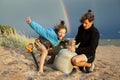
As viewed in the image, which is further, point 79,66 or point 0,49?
point 0,49

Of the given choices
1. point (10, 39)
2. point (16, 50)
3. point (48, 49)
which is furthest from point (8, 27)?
point (48, 49)

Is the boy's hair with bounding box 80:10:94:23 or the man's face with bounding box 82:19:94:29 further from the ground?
the boy's hair with bounding box 80:10:94:23

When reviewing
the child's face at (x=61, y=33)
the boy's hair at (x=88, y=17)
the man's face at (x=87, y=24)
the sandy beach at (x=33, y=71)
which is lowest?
the sandy beach at (x=33, y=71)

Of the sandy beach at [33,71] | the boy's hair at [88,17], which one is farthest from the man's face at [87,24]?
the sandy beach at [33,71]

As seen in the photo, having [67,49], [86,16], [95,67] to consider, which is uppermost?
[86,16]

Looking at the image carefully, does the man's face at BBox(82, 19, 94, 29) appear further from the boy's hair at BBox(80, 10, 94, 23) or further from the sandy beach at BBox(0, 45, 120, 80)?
the sandy beach at BBox(0, 45, 120, 80)

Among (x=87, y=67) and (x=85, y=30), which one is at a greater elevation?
(x=85, y=30)

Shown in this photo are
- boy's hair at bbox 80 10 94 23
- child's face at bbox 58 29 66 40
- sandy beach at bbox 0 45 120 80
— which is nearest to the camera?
sandy beach at bbox 0 45 120 80

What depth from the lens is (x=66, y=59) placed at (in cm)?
866

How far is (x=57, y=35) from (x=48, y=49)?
1.54 ft

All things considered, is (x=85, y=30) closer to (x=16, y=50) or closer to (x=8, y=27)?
(x=16, y=50)

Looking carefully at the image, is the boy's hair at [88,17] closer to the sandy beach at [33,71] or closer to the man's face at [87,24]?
the man's face at [87,24]

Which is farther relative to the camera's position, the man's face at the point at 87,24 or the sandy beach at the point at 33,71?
the man's face at the point at 87,24

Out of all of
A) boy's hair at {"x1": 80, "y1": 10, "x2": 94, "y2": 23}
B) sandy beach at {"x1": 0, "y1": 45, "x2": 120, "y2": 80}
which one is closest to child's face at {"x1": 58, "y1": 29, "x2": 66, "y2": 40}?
boy's hair at {"x1": 80, "y1": 10, "x2": 94, "y2": 23}
